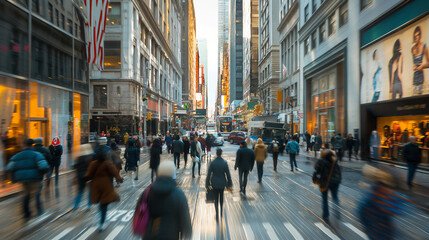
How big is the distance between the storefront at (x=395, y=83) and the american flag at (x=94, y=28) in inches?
724

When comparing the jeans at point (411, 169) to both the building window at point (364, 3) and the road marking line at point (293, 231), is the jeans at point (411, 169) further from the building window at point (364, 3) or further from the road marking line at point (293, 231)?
the building window at point (364, 3)

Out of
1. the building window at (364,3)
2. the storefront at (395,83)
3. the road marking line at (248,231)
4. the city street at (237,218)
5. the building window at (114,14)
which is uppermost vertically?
the building window at (114,14)

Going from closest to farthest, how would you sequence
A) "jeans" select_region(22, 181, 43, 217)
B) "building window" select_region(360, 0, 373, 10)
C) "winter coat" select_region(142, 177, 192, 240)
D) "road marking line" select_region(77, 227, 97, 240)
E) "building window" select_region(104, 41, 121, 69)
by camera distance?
"winter coat" select_region(142, 177, 192, 240) → "road marking line" select_region(77, 227, 97, 240) → "jeans" select_region(22, 181, 43, 217) → "building window" select_region(360, 0, 373, 10) → "building window" select_region(104, 41, 121, 69)

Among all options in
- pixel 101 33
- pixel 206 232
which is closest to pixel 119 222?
pixel 206 232

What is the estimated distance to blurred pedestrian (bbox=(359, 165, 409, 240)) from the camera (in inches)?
191

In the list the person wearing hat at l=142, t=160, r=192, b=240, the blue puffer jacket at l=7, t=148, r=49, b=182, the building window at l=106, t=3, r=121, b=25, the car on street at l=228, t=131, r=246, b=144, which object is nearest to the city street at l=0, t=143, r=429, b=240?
the blue puffer jacket at l=7, t=148, r=49, b=182

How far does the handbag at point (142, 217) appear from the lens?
10.9 feet

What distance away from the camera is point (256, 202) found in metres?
8.92

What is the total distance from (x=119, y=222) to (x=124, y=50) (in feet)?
112

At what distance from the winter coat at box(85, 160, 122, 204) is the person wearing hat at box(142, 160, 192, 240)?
3.29m

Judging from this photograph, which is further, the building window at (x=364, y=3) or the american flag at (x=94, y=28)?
the building window at (x=364, y=3)

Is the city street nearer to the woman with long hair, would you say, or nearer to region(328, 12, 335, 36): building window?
the woman with long hair

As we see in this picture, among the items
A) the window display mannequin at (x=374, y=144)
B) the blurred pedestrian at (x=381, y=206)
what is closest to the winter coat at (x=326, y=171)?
the blurred pedestrian at (x=381, y=206)

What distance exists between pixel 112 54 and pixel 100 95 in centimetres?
567
